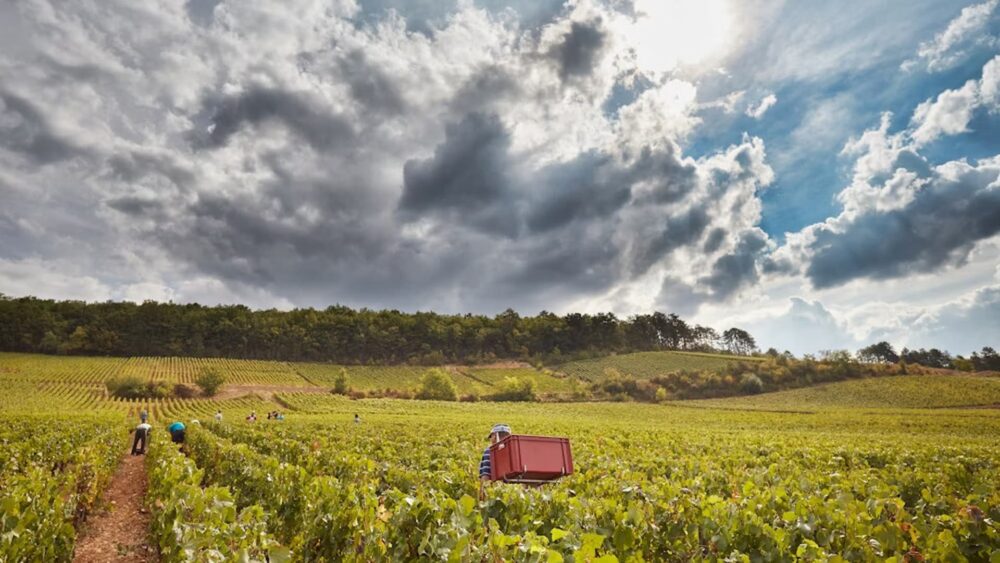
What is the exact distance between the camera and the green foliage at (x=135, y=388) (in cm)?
7325

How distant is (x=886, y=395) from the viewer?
84312 millimetres

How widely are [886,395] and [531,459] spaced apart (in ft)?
329

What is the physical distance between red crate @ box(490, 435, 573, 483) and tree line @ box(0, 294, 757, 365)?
122 m

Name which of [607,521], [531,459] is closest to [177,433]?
[531,459]

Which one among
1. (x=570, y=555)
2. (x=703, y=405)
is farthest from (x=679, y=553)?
(x=703, y=405)

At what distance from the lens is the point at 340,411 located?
2297 inches

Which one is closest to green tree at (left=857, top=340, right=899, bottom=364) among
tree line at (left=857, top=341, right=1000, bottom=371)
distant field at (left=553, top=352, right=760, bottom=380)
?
tree line at (left=857, top=341, right=1000, bottom=371)

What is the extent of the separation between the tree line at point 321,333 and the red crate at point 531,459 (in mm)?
121932

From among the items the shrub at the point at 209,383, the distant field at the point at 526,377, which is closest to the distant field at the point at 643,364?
the distant field at the point at 526,377

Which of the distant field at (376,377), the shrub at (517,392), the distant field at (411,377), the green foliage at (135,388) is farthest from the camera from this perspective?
the distant field at (411,377)

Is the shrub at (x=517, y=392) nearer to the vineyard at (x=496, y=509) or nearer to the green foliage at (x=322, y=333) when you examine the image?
Answer: the green foliage at (x=322, y=333)

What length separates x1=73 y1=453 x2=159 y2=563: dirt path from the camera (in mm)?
9859

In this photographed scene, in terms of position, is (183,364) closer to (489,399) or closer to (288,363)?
(288,363)

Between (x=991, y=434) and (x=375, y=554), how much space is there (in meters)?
57.3
